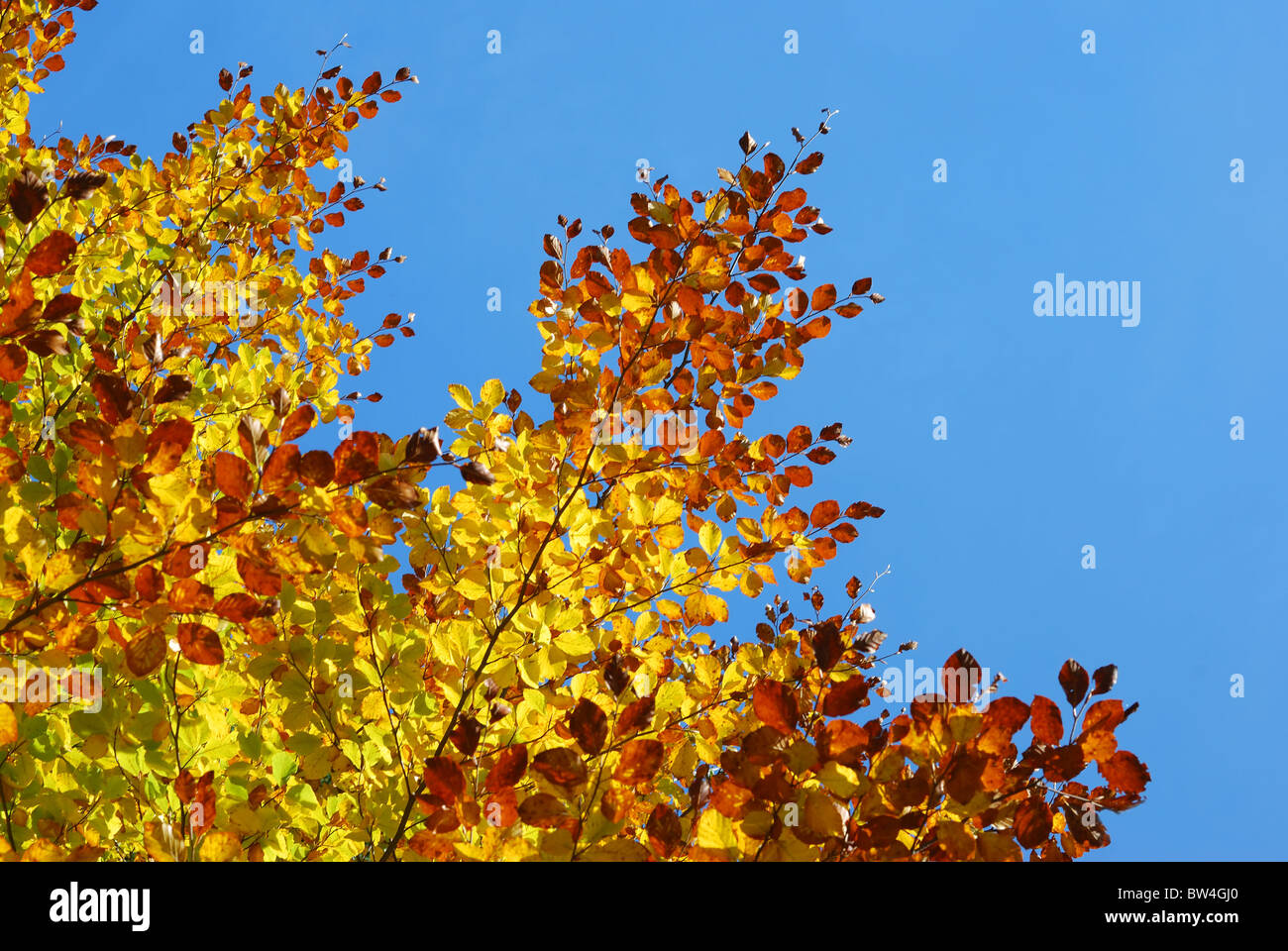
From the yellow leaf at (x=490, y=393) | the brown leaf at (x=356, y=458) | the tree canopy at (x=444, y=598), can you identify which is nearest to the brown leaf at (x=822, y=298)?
the tree canopy at (x=444, y=598)

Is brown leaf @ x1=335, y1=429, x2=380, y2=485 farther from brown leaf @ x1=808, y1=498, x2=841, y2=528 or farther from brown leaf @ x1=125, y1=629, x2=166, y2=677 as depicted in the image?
brown leaf @ x1=808, y1=498, x2=841, y2=528

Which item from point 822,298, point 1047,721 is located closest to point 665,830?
point 1047,721

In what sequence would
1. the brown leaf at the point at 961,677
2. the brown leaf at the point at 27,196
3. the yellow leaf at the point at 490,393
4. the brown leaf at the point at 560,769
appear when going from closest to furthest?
the brown leaf at the point at 560,769 < the brown leaf at the point at 961,677 < the brown leaf at the point at 27,196 < the yellow leaf at the point at 490,393

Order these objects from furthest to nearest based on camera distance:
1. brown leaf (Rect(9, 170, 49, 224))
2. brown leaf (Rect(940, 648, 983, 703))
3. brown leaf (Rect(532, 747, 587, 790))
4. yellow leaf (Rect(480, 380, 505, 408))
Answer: yellow leaf (Rect(480, 380, 505, 408)) → brown leaf (Rect(9, 170, 49, 224)) → brown leaf (Rect(940, 648, 983, 703)) → brown leaf (Rect(532, 747, 587, 790))

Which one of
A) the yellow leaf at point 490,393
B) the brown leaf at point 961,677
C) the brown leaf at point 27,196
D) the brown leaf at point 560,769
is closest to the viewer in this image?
the brown leaf at point 560,769

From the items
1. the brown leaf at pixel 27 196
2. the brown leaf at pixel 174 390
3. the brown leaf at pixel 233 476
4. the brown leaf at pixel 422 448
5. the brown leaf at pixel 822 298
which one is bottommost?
the brown leaf at pixel 233 476

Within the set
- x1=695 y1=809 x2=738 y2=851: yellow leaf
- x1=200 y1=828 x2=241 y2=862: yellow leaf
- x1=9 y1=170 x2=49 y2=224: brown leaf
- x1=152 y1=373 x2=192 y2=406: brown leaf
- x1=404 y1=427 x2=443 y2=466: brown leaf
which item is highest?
x1=9 y1=170 x2=49 y2=224: brown leaf

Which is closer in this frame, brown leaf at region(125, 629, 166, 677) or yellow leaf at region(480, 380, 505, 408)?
brown leaf at region(125, 629, 166, 677)

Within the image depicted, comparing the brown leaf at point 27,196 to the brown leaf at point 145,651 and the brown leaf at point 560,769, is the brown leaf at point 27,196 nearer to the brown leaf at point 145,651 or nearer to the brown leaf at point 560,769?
the brown leaf at point 145,651

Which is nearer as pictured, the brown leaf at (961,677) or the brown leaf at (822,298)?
the brown leaf at (961,677)

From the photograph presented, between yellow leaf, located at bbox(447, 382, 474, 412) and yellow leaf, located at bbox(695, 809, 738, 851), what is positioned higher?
yellow leaf, located at bbox(447, 382, 474, 412)

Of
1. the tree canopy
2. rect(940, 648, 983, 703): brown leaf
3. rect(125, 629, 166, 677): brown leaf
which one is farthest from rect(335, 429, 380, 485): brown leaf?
rect(940, 648, 983, 703): brown leaf

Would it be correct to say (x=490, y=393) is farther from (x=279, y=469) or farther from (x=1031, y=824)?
(x=1031, y=824)
